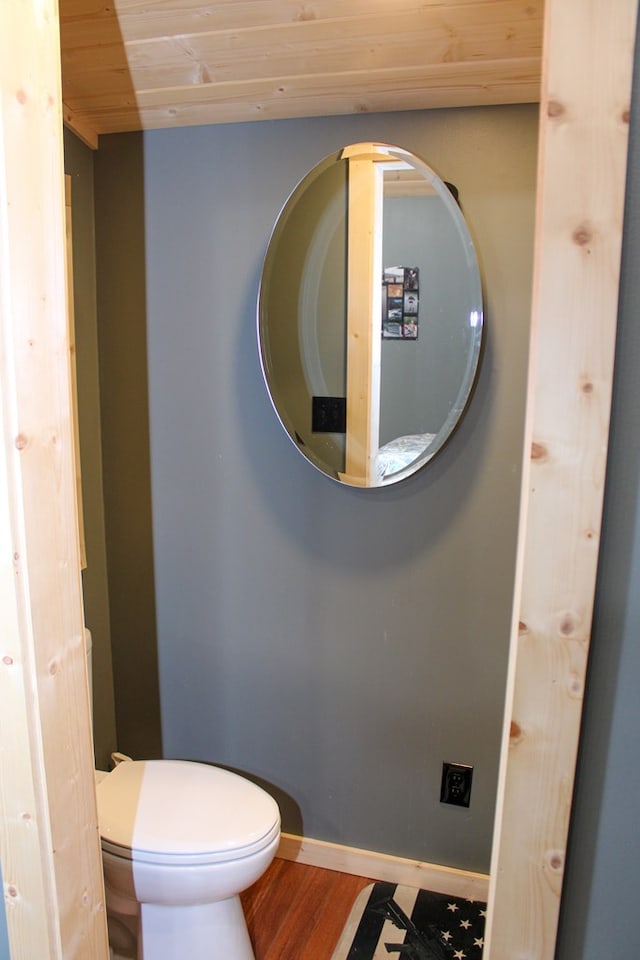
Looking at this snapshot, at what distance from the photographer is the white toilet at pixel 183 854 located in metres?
1.28

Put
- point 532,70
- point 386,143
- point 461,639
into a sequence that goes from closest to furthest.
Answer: point 532,70 → point 386,143 → point 461,639

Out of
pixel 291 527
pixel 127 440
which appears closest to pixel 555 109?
pixel 291 527

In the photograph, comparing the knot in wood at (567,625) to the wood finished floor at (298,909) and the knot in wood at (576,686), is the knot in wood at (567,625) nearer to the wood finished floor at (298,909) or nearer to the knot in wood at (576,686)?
the knot in wood at (576,686)

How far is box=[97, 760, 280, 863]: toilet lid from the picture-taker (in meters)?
1.29

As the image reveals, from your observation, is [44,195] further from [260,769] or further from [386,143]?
[260,769]

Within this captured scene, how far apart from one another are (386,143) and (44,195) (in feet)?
3.23

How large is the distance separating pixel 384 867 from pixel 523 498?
4.98ft

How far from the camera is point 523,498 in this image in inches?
27.9

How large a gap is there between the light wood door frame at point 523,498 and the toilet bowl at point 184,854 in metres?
0.36

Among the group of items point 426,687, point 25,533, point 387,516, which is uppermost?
point 25,533

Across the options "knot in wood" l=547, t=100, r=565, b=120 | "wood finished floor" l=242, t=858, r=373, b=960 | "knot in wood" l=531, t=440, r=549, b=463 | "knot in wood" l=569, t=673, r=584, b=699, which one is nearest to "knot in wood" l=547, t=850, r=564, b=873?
"knot in wood" l=569, t=673, r=584, b=699

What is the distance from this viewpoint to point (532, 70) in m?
1.27

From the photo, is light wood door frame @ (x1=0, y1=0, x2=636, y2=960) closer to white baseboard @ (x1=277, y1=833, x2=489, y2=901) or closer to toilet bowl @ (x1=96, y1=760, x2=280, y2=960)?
toilet bowl @ (x1=96, y1=760, x2=280, y2=960)

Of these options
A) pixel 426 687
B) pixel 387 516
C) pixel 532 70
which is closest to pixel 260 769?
pixel 426 687
